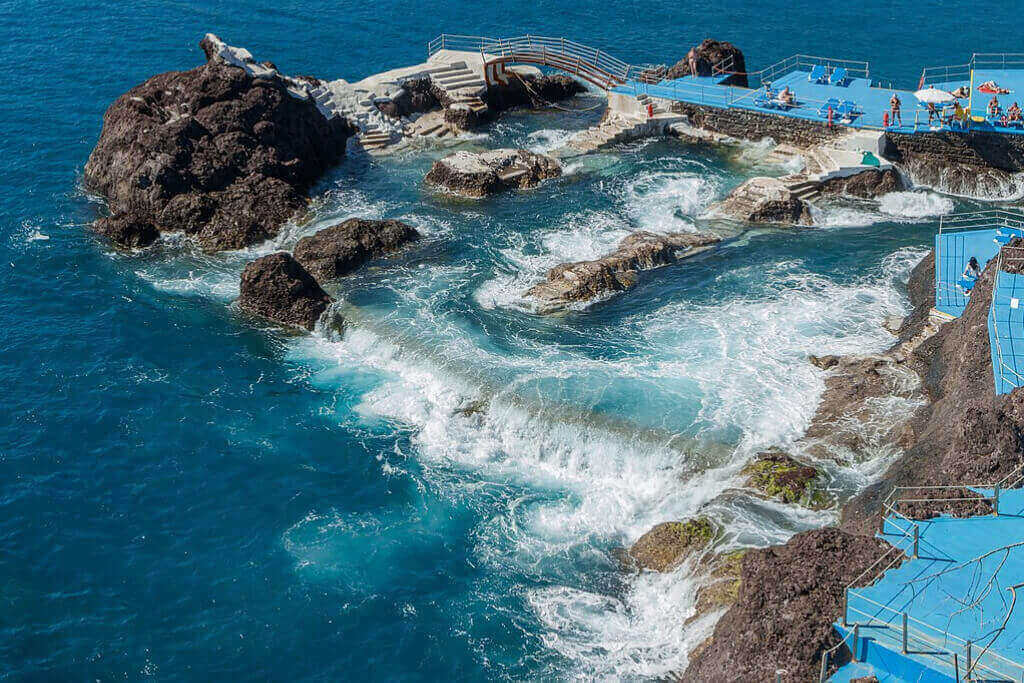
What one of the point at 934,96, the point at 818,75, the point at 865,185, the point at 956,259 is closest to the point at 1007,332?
the point at 956,259

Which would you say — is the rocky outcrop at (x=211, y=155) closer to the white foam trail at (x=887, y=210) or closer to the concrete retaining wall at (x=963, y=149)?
the white foam trail at (x=887, y=210)

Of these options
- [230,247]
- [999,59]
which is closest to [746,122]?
[999,59]

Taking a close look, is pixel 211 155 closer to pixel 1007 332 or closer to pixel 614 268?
pixel 614 268

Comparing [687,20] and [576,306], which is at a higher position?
[687,20]

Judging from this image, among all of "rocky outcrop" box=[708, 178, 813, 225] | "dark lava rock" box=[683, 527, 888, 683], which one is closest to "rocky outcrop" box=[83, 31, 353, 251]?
"rocky outcrop" box=[708, 178, 813, 225]

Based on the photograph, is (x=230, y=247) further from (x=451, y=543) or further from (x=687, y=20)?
(x=687, y=20)
